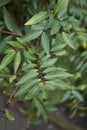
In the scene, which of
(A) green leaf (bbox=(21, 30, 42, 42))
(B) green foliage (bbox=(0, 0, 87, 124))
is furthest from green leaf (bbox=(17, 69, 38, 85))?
(A) green leaf (bbox=(21, 30, 42, 42))

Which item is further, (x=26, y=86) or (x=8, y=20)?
(x=8, y=20)

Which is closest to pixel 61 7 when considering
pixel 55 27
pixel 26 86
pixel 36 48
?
pixel 55 27

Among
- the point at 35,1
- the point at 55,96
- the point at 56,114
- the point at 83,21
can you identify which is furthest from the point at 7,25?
A: the point at 56,114

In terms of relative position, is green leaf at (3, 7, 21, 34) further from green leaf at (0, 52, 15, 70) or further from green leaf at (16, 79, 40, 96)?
green leaf at (16, 79, 40, 96)

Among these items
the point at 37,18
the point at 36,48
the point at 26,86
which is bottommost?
the point at 26,86

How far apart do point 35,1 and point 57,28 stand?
0.18 meters

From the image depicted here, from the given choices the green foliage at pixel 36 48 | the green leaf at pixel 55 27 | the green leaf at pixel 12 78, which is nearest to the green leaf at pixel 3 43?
the green foliage at pixel 36 48

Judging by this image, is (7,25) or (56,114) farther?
(56,114)

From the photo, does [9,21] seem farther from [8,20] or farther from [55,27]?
[55,27]

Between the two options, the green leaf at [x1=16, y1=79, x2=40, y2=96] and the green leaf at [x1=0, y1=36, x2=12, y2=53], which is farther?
the green leaf at [x1=0, y1=36, x2=12, y2=53]

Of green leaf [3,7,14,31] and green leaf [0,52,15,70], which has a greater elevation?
green leaf [3,7,14,31]

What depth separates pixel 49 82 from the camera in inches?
50.3

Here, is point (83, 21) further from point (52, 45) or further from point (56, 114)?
point (56, 114)

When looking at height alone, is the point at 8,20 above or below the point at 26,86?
above
